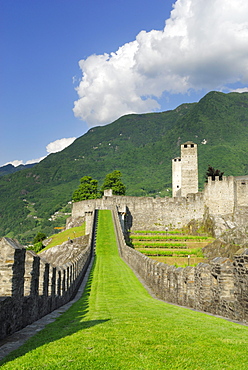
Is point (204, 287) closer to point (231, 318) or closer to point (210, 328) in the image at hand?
point (231, 318)

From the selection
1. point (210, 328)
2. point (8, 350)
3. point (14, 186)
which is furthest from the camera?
point (14, 186)

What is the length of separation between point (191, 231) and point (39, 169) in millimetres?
145341

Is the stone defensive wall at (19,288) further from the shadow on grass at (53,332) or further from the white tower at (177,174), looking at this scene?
the white tower at (177,174)

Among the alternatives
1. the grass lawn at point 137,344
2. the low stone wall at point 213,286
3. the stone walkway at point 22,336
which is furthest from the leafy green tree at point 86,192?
the grass lawn at point 137,344

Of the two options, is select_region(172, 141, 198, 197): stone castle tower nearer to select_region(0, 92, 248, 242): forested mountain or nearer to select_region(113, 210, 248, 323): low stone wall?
select_region(113, 210, 248, 323): low stone wall

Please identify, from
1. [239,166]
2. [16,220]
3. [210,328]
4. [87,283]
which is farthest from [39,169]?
[210,328]

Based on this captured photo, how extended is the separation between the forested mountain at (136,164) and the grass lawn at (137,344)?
107213 millimetres

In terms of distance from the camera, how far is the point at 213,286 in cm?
1050

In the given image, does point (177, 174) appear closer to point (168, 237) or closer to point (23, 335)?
point (168, 237)

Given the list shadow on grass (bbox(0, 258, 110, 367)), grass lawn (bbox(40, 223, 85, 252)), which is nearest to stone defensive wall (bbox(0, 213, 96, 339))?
shadow on grass (bbox(0, 258, 110, 367))

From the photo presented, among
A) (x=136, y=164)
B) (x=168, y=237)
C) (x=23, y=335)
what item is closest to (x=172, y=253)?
(x=168, y=237)

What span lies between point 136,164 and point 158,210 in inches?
→ 4378

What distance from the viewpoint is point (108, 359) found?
5004 mm

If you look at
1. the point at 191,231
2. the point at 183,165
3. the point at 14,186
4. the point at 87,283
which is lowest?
the point at 87,283
